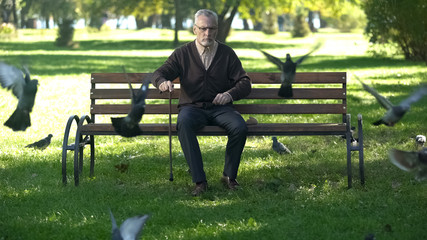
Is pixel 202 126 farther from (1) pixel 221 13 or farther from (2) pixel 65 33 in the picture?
(2) pixel 65 33

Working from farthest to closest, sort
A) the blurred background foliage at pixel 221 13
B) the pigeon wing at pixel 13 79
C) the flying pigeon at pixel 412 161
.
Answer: the blurred background foliage at pixel 221 13 < the flying pigeon at pixel 412 161 < the pigeon wing at pixel 13 79

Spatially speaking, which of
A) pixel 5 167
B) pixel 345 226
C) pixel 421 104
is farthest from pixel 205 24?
pixel 421 104

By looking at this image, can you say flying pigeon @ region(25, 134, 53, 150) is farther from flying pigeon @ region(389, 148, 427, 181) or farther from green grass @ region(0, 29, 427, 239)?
flying pigeon @ region(389, 148, 427, 181)

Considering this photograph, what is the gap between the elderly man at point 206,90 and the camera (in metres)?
6.23

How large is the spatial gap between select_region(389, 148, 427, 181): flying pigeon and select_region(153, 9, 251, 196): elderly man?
157 cm

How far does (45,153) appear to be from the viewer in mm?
8125

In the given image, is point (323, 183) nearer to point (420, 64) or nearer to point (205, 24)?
point (205, 24)

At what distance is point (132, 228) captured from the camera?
4051 mm

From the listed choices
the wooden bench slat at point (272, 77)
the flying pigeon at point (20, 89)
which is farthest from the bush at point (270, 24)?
the flying pigeon at point (20, 89)

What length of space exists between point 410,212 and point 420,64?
17.6 m

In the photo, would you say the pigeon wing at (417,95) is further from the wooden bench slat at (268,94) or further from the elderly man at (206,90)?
the wooden bench slat at (268,94)

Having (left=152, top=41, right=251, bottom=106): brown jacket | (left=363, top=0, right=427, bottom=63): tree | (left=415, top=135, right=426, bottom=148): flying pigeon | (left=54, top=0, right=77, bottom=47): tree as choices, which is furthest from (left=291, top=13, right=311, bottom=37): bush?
(left=152, top=41, right=251, bottom=106): brown jacket

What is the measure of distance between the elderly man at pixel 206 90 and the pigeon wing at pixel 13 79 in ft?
6.93

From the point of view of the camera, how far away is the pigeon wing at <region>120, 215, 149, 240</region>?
397 cm
